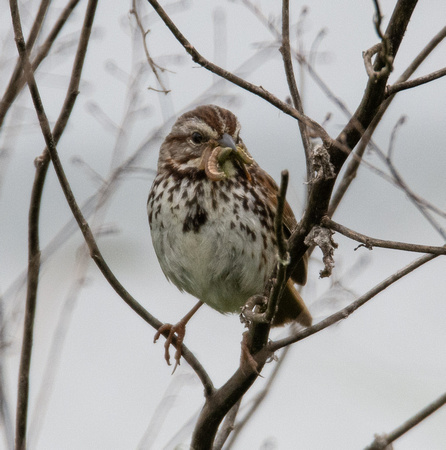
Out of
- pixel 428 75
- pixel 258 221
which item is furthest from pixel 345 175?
pixel 428 75

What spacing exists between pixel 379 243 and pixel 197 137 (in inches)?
Answer: 80.3

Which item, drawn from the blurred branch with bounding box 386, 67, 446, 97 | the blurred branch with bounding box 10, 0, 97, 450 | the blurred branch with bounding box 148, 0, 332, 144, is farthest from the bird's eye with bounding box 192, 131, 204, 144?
the blurred branch with bounding box 386, 67, 446, 97

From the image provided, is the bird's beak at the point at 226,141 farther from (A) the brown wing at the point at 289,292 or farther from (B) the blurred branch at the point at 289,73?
(B) the blurred branch at the point at 289,73

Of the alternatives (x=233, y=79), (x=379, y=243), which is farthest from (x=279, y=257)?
(x=233, y=79)

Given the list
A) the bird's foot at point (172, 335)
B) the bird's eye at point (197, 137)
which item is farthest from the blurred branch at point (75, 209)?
the bird's eye at point (197, 137)

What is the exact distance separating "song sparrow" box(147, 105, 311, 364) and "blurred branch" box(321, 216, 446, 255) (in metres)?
1.33

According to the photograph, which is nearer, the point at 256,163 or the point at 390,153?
the point at 390,153

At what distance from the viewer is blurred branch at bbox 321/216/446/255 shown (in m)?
2.25

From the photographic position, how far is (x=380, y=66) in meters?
2.24

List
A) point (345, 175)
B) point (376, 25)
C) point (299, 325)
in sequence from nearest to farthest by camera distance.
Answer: point (376, 25) → point (345, 175) → point (299, 325)

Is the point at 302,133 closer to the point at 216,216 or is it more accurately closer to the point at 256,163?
the point at 216,216

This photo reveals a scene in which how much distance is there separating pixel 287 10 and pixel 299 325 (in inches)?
75.3

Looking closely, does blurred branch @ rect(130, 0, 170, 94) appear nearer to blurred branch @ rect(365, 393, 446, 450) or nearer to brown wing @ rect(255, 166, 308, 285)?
brown wing @ rect(255, 166, 308, 285)

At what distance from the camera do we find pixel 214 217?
3.96 meters
